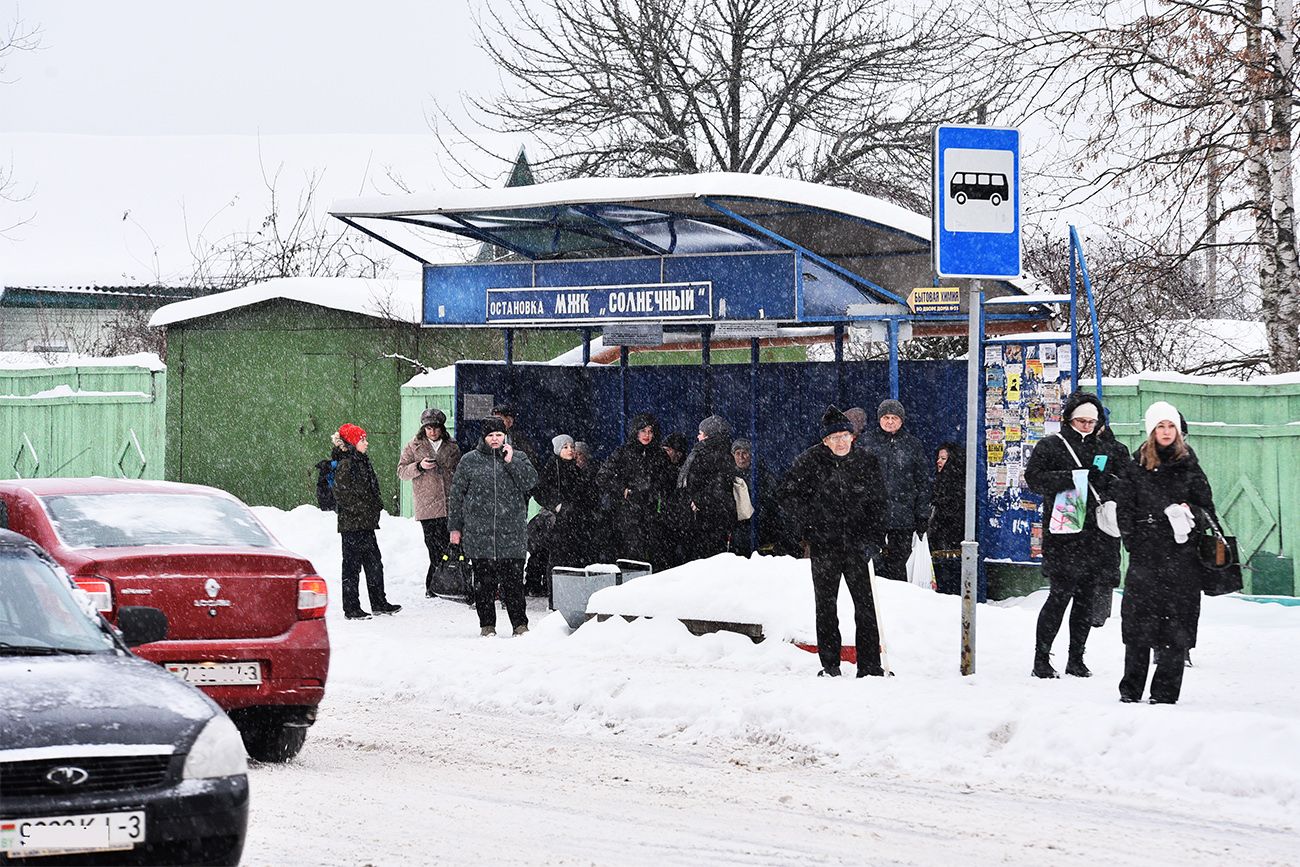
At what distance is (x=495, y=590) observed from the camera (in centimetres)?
1388

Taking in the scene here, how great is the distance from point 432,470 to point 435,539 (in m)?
0.69

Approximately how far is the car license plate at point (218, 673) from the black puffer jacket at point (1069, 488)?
16.0 ft

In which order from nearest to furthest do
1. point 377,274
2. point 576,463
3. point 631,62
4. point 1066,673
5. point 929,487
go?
point 1066,673, point 929,487, point 576,463, point 631,62, point 377,274

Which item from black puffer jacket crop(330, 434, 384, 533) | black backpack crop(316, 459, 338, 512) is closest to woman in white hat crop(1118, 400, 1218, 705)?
black puffer jacket crop(330, 434, 384, 533)

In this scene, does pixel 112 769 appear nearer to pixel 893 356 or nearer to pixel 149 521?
pixel 149 521

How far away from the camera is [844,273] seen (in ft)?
48.8

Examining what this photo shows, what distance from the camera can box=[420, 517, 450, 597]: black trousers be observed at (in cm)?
1670

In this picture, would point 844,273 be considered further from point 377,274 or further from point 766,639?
point 377,274

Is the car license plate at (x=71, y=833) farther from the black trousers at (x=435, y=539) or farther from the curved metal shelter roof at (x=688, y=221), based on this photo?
the black trousers at (x=435, y=539)

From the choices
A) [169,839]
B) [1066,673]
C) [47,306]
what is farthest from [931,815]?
[47,306]

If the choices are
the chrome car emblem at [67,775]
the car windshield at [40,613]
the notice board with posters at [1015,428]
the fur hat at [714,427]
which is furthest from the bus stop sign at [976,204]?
the chrome car emblem at [67,775]

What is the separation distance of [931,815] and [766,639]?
4.65 metres

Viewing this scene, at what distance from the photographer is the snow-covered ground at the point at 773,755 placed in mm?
6676

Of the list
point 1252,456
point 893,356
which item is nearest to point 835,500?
point 893,356
